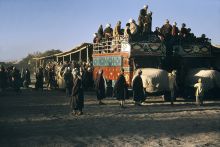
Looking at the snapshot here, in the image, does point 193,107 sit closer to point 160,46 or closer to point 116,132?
point 160,46

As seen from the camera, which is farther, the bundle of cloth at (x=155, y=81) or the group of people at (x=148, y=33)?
the group of people at (x=148, y=33)

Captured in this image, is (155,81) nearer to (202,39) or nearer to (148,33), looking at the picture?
(148,33)

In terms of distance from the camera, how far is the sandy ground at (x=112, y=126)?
1002 centimetres

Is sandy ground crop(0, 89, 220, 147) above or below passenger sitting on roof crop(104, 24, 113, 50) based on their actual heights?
below

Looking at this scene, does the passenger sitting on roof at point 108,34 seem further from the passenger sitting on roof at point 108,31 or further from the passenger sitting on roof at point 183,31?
the passenger sitting on roof at point 183,31

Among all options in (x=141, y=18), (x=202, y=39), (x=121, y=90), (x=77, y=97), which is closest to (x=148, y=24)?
(x=141, y=18)

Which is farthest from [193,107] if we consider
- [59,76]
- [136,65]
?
[59,76]

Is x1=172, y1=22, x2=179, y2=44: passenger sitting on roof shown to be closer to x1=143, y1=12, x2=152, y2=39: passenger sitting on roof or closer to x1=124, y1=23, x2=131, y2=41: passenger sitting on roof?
x1=143, y1=12, x2=152, y2=39: passenger sitting on roof

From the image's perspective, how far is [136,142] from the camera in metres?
9.86

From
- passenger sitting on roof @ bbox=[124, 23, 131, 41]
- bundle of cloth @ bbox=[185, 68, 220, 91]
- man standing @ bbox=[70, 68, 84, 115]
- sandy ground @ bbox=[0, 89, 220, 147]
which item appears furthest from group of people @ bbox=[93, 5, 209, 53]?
man standing @ bbox=[70, 68, 84, 115]

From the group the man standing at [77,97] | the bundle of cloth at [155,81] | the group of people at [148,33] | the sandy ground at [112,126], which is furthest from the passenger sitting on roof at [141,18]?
the man standing at [77,97]

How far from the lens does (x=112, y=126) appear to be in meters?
12.4

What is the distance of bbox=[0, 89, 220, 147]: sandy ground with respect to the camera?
1002 cm

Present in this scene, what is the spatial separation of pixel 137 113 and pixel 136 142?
18.6 feet
